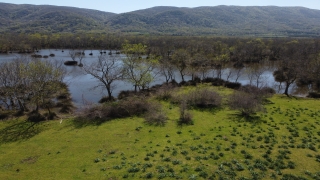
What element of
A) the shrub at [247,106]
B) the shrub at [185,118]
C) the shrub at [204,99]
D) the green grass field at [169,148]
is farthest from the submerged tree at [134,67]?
the shrub at [247,106]

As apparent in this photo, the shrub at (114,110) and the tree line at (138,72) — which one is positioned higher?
→ the tree line at (138,72)

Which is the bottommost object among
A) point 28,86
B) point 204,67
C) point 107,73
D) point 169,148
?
point 169,148

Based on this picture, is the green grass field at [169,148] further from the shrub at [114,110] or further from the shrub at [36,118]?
the shrub at [114,110]

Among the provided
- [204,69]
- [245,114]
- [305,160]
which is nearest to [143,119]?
[245,114]

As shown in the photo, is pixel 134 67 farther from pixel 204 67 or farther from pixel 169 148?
pixel 169 148

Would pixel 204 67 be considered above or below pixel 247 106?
above

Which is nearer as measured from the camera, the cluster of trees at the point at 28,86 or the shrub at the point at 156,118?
the shrub at the point at 156,118

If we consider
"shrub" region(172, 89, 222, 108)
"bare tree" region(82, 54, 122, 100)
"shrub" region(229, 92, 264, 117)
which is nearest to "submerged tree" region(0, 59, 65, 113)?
"bare tree" region(82, 54, 122, 100)

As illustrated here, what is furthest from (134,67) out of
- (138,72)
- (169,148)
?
(169,148)
